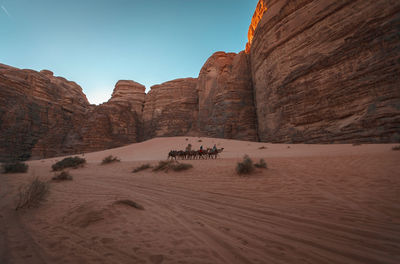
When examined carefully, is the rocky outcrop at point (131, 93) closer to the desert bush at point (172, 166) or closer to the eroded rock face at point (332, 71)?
the eroded rock face at point (332, 71)

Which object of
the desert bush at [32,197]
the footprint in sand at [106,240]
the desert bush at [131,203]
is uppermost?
the desert bush at [32,197]

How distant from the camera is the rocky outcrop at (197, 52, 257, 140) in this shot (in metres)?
27.8

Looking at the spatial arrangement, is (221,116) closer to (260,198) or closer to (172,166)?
(172,166)

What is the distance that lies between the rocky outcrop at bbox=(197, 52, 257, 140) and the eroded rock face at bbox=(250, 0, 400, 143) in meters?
6.28

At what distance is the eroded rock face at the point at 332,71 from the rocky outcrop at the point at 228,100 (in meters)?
6.28

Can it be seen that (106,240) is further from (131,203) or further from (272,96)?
(272,96)

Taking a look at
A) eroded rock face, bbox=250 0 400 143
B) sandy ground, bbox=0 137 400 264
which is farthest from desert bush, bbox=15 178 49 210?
eroded rock face, bbox=250 0 400 143

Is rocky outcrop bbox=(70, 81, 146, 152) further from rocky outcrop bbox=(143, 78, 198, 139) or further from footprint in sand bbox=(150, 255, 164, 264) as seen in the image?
footprint in sand bbox=(150, 255, 164, 264)

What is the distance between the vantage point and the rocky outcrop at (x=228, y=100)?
27770mm

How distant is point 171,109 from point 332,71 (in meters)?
32.4

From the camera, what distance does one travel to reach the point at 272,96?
20547 mm

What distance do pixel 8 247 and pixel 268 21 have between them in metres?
27.0

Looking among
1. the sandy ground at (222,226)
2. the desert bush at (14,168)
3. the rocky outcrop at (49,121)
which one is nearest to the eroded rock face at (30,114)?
the rocky outcrop at (49,121)

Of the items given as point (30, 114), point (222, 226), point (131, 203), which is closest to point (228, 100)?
point (131, 203)
